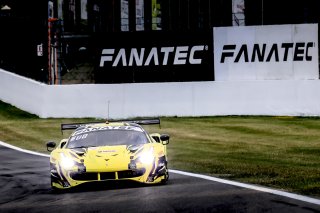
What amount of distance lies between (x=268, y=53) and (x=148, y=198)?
23.5m

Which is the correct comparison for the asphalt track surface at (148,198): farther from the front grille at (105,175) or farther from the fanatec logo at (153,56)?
the fanatec logo at (153,56)

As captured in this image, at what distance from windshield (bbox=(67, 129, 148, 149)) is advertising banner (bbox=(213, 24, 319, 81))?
786 inches

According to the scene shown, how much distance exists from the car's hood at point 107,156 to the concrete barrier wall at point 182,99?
1890cm

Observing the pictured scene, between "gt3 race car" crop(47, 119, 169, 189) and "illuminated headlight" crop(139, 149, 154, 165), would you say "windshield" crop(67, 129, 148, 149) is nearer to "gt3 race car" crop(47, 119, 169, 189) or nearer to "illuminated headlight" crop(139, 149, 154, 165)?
"gt3 race car" crop(47, 119, 169, 189)

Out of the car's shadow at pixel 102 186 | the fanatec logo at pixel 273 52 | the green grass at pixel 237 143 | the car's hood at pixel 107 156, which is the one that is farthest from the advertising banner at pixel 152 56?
the car's hood at pixel 107 156

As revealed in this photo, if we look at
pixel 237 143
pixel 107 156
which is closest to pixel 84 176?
pixel 107 156

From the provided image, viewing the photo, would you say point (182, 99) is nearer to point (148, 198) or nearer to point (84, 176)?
point (84, 176)

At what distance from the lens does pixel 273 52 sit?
1318 inches

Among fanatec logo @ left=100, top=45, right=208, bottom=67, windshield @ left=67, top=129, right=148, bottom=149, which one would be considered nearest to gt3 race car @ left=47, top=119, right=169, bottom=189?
windshield @ left=67, top=129, right=148, bottom=149

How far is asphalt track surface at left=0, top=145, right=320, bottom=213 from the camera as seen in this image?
9.70 meters

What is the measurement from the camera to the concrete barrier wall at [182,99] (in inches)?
1217

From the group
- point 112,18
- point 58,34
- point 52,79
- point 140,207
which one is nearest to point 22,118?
point 52,79

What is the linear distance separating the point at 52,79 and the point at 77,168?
25.1 m

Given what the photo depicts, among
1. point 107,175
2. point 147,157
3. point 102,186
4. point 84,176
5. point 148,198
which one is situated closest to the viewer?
point 148,198
